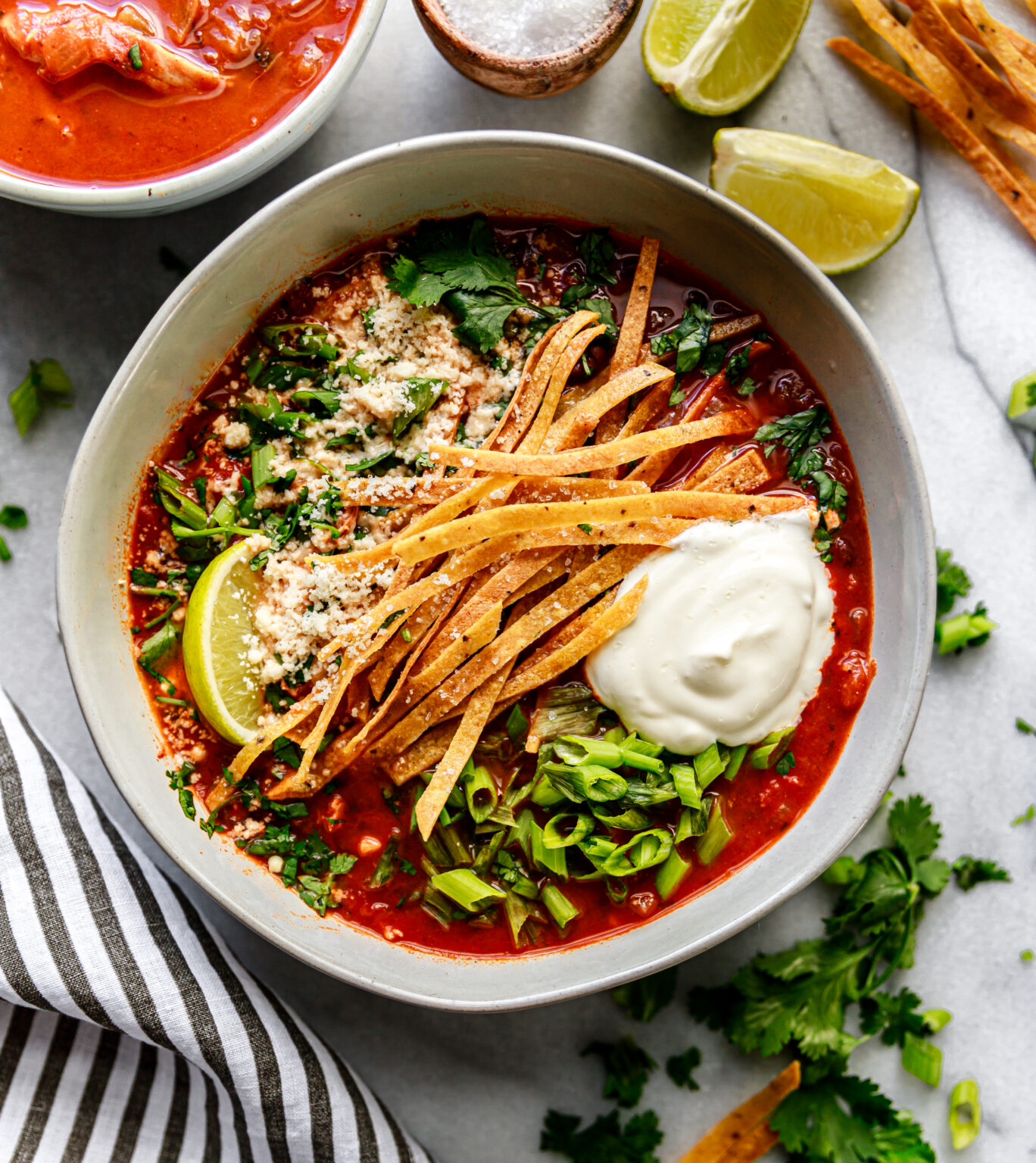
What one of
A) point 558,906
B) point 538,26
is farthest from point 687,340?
point 558,906

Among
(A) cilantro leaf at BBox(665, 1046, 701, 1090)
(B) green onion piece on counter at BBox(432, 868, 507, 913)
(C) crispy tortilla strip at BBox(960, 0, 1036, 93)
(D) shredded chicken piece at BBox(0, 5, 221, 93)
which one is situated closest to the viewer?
(D) shredded chicken piece at BBox(0, 5, 221, 93)

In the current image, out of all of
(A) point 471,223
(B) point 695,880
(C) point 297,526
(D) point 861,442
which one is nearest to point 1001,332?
(D) point 861,442

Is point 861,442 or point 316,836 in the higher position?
point 861,442

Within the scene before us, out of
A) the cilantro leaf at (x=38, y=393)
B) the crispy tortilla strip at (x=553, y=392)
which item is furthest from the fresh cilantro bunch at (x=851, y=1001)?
the cilantro leaf at (x=38, y=393)

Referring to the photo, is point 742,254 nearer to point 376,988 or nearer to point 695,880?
point 695,880

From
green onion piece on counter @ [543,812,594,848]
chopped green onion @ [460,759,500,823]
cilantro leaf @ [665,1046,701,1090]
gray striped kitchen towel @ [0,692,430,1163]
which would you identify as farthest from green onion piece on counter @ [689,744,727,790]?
gray striped kitchen towel @ [0,692,430,1163]

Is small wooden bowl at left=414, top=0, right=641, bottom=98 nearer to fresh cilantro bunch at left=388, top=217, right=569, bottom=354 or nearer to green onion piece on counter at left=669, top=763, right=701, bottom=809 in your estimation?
fresh cilantro bunch at left=388, top=217, right=569, bottom=354
